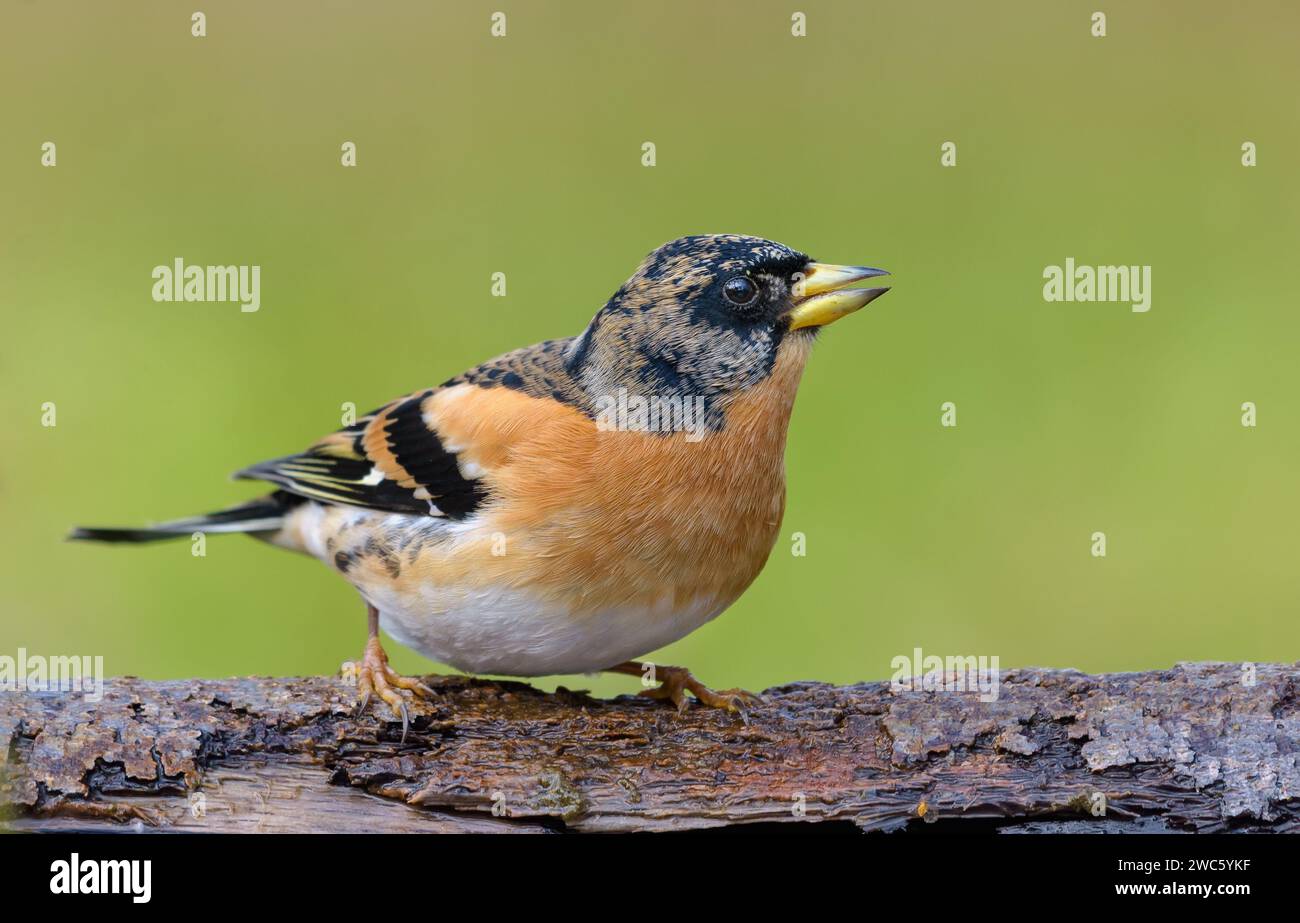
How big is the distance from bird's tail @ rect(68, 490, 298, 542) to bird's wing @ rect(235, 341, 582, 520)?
0.17 m

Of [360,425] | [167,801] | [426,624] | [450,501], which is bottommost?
[167,801]

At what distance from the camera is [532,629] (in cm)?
483

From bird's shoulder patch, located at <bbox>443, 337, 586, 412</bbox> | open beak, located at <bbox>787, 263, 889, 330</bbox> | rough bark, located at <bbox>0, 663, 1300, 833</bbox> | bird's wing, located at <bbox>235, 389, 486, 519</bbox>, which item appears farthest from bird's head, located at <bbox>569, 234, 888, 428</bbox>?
rough bark, located at <bbox>0, 663, 1300, 833</bbox>

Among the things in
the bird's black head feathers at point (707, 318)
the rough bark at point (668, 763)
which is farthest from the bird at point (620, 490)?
the rough bark at point (668, 763)

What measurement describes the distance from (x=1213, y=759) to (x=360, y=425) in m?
3.46

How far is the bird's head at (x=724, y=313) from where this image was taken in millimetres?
4973

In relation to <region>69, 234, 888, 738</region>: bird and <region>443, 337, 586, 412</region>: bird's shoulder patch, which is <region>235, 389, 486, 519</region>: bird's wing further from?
<region>443, 337, 586, 412</region>: bird's shoulder patch

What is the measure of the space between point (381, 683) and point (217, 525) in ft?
5.21

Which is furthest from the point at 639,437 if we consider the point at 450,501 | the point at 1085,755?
the point at 1085,755

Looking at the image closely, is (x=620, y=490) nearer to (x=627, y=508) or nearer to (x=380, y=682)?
(x=627, y=508)

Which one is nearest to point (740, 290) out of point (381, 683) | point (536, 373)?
point (536, 373)

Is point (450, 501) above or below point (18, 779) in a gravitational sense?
above

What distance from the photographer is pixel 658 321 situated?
5074 mm

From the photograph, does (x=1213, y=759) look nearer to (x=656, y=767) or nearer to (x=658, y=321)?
(x=656, y=767)
